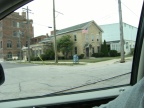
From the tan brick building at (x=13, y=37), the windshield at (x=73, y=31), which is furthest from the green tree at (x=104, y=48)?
the tan brick building at (x=13, y=37)

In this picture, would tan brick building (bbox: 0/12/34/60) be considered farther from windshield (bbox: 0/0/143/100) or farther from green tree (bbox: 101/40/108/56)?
green tree (bbox: 101/40/108/56)

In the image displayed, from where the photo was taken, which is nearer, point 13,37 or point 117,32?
point 13,37

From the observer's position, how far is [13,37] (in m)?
2.29

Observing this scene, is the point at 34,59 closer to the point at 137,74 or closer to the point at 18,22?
the point at 18,22

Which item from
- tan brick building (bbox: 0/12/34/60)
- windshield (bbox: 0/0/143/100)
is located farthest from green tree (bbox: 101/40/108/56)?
tan brick building (bbox: 0/12/34/60)

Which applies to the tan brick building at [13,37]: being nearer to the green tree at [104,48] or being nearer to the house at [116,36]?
the house at [116,36]

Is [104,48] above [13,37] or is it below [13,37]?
below

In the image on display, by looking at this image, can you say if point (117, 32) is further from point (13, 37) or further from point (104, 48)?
point (13, 37)

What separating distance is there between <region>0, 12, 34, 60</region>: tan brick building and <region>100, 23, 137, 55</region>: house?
1.03 meters

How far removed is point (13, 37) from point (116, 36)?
1517 mm

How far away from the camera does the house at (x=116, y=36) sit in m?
2.53

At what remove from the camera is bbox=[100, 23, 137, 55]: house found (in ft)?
8.30

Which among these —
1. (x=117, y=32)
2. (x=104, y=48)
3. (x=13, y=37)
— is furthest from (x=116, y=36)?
(x=13, y=37)

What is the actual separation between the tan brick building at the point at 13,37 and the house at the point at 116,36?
103 centimetres
